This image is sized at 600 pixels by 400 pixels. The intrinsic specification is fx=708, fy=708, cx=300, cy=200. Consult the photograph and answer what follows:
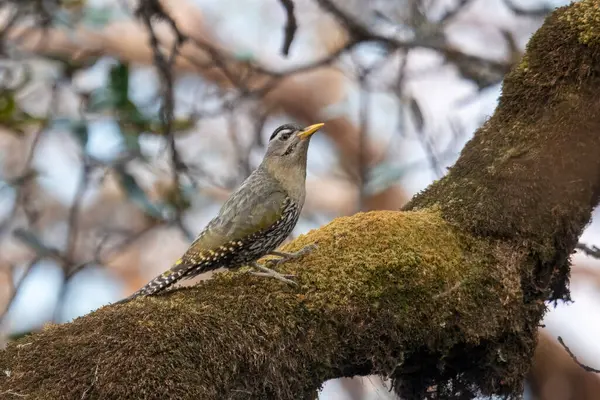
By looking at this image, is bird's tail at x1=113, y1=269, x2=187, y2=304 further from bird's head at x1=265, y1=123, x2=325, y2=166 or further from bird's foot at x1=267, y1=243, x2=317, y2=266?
bird's head at x1=265, y1=123, x2=325, y2=166

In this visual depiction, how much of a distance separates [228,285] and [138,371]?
1.97 ft

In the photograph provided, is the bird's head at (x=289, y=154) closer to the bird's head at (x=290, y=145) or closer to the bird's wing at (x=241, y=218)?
the bird's head at (x=290, y=145)

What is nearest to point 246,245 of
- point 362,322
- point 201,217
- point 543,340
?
point 362,322

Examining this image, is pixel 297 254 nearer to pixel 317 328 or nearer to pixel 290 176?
pixel 317 328

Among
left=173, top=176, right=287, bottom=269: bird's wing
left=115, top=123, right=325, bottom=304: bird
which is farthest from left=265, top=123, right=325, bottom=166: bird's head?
left=173, top=176, right=287, bottom=269: bird's wing

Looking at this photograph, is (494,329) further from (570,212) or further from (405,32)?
(405,32)

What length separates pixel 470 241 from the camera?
284 centimetres

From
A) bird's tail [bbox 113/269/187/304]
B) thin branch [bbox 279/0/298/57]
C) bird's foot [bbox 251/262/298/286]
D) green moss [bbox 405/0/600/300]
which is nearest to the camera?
bird's foot [bbox 251/262/298/286]

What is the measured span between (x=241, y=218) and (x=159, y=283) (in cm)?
60

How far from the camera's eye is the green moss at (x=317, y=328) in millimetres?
2129

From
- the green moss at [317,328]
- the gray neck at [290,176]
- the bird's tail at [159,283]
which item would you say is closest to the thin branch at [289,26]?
the gray neck at [290,176]

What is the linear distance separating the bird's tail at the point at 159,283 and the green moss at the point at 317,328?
0.50 feet

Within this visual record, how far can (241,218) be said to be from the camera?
3242mm

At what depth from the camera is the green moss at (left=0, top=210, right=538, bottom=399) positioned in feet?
6.98
